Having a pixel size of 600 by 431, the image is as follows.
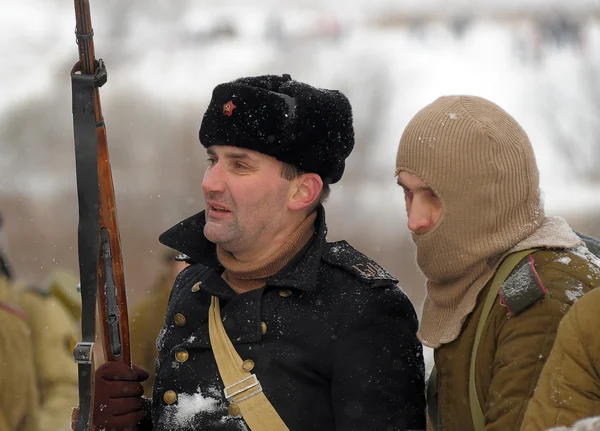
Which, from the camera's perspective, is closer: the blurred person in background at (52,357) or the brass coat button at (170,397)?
the brass coat button at (170,397)

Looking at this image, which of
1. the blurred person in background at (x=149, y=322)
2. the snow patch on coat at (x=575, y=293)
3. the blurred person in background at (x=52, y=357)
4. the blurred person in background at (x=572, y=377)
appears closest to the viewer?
the blurred person in background at (x=572, y=377)

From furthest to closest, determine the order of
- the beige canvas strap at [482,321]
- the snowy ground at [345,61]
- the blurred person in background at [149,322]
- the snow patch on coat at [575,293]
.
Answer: the snowy ground at [345,61] → the blurred person in background at [149,322] → the beige canvas strap at [482,321] → the snow patch on coat at [575,293]

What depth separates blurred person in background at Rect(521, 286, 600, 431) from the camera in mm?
1776

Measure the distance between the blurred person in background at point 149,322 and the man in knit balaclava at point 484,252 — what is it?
7.16 ft

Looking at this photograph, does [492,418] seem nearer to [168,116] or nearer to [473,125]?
[473,125]

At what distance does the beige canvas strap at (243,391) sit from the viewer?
2295 mm

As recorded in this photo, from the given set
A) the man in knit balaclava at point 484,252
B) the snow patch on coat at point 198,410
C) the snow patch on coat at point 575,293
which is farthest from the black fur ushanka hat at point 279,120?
the snow patch on coat at point 575,293

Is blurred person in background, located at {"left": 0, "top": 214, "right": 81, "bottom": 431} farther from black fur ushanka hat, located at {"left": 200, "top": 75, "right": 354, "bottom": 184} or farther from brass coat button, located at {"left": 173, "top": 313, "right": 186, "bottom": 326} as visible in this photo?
black fur ushanka hat, located at {"left": 200, "top": 75, "right": 354, "bottom": 184}

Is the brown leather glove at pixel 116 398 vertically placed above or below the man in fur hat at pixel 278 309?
below

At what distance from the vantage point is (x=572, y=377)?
1785 mm

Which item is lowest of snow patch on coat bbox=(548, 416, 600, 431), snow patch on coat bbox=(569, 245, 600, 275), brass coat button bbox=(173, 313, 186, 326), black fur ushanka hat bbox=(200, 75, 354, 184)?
brass coat button bbox=(173, 313, 186, 326)

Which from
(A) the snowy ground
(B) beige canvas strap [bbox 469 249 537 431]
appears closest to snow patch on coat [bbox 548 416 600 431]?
(B) beige canvas strap [bbox 469 249 537 431]

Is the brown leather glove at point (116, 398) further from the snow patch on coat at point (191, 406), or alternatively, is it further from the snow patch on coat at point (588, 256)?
the snow patch on coat at point (588, 256)

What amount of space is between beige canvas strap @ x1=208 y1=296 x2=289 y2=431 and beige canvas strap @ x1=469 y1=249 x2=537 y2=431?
473 mm
